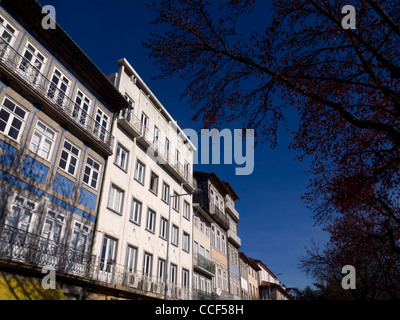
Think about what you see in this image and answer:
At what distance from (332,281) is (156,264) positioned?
29664mm

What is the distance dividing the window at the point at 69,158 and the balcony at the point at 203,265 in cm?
1692

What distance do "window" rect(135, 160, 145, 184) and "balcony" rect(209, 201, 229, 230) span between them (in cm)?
1463

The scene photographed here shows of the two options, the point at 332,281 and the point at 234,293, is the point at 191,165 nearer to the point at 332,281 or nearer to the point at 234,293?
the point at 234,293

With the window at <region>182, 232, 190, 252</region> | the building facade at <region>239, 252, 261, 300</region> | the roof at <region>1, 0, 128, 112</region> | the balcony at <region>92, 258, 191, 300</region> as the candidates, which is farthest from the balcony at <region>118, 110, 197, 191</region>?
the building facade at <region>239, 252, 261, 300</region>

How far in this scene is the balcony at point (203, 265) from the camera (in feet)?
98.8

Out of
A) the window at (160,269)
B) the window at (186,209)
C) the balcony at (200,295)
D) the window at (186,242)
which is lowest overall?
the balcony at (200,295)

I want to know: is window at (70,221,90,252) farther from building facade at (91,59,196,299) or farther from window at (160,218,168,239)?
window at (160,218,168,239)

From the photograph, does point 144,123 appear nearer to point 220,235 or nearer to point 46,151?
point 46,151

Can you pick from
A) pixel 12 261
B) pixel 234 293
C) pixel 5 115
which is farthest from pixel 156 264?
pixel 234 293

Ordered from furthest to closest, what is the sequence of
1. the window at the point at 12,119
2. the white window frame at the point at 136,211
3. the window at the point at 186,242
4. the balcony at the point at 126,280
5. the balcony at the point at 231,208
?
1. the balcony at the point at 231,208
2. the window at the point at 186,242
3. the white window frame at the point at 136,211
4. the balcony at the point at 126,280
5. the window at the point at 12,119

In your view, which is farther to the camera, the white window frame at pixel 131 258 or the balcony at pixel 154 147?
the balcony at pixel 154 147

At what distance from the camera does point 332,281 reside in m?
42.4

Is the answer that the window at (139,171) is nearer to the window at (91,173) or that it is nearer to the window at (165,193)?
the window at (165,193)

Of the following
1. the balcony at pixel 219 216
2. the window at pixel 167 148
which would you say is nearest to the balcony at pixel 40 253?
the window at pixel 167 148
